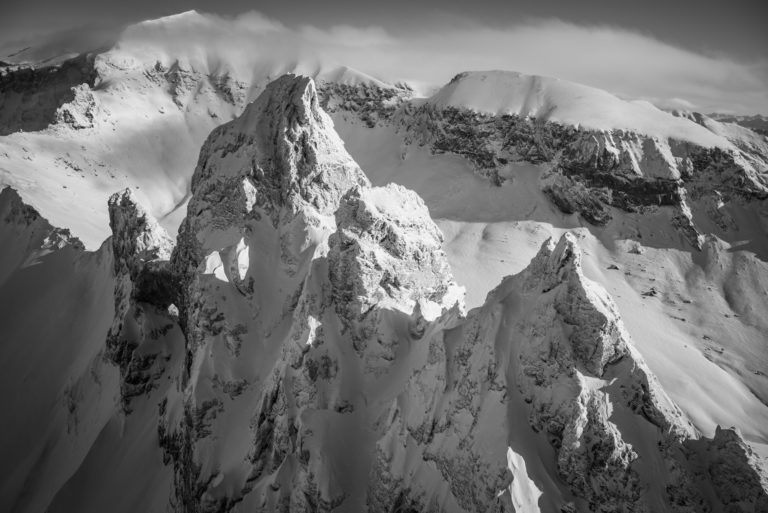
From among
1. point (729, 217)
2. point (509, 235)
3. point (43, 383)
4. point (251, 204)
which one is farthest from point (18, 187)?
point (729, 217)

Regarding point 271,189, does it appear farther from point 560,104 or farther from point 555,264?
point 560,104

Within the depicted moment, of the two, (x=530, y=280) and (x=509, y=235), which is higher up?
(x=530, y=280)

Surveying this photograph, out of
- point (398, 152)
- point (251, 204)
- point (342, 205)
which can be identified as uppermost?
point (342, 205)

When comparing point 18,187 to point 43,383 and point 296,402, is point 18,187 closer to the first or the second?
point 43,383

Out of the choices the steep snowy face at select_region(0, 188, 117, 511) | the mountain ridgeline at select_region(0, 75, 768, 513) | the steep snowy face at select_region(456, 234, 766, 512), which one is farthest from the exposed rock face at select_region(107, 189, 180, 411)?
the steep snowy face at select_region(456, 234, 766, 512)

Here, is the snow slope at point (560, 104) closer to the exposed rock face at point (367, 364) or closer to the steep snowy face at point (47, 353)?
the exposed rock face at point (367, 364)

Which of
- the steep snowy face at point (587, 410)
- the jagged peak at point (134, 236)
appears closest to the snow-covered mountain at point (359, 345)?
the steep snowy face at point (587, 410)
